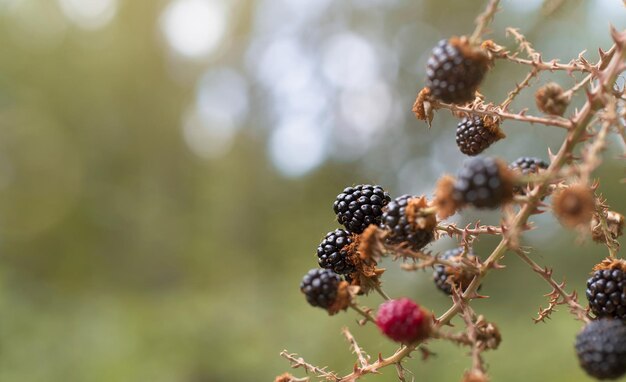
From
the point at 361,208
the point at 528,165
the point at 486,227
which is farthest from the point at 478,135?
the point at 361,208

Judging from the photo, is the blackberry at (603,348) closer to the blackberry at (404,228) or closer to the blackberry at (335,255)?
the blackberry at (404,228)

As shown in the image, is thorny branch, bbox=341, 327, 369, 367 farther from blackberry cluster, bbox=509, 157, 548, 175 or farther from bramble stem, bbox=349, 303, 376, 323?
blackberry cluster, bbox=509, 157, 548, 175

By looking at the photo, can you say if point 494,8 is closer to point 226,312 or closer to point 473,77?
point 473,77

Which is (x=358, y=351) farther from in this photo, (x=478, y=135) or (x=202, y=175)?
(x=202, y=175)

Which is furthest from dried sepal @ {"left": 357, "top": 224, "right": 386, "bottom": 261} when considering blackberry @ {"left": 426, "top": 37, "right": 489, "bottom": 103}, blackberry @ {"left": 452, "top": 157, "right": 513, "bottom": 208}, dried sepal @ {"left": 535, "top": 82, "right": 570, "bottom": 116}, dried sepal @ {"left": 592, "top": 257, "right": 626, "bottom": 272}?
dried sepal @ {"left": 592, "top": 257, "right": 626, "bottom": 272}

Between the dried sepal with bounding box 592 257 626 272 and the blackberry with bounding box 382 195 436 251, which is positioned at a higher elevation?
the blackberry with bounding box 382 195 436 251

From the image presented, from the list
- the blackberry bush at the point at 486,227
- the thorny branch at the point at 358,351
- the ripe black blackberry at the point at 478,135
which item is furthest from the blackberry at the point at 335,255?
the ripe black blackberry at the point at 478,135
